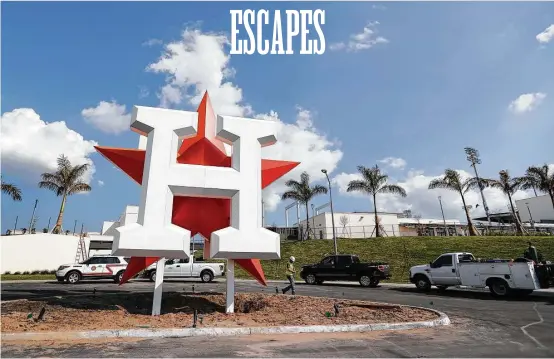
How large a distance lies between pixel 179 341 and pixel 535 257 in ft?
54.9

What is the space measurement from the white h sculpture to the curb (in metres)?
1.87

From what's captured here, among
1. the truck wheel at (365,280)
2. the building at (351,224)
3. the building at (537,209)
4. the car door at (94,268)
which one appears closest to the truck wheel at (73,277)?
the car door at (94,268)

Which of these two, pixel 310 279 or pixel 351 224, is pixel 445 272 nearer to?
pixel 310 279

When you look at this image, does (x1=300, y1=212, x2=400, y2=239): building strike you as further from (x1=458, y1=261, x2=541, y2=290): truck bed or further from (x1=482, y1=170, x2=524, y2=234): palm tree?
(x1=458, y1=261, x2=541, y2=290): truck bed

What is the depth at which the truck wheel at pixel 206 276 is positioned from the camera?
77.4 feet

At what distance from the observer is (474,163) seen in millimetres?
44500

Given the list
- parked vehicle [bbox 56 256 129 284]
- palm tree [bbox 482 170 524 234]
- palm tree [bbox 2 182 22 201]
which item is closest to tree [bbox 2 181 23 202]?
palm tree [bbox 2 182 22 201]

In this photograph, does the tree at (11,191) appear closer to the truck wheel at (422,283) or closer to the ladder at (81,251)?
the ladder at (81,251)

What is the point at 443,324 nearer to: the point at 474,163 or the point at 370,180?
the point at 370,180

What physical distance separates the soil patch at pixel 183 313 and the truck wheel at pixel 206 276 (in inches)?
453

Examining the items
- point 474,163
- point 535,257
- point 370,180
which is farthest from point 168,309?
point 474,163

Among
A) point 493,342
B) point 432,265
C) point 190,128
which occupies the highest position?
point 190,128

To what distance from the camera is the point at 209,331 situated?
8.07 metres

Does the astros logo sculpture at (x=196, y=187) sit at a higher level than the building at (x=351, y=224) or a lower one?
lower
